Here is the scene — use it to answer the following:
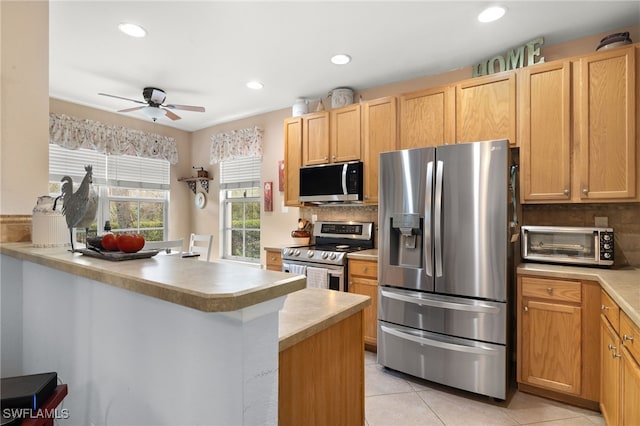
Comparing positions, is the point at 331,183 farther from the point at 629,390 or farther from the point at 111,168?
the point at 111,168

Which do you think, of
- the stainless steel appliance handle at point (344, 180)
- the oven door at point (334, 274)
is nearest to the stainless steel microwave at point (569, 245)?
the oven door at point (334, 274)

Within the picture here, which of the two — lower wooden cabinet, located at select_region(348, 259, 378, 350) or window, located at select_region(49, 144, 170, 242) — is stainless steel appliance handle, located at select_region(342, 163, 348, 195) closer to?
lower wooden cabinet, located at select_region(348, 259, 378, 350)

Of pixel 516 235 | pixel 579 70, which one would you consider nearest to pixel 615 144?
pixel 579 70

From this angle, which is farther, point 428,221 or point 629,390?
point 428,221

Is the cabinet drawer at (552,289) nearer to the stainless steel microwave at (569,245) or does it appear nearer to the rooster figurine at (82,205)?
the stainless steel microwave at (569,245)

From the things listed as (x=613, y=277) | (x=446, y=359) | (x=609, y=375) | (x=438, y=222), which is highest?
(x=438, y=222)

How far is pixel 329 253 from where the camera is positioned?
3.11 metres

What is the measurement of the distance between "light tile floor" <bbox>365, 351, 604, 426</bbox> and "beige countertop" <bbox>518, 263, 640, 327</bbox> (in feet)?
2.85

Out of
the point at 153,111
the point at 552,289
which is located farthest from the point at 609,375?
the point at 153,111

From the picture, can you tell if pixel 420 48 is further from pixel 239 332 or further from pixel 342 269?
pixel 239 332

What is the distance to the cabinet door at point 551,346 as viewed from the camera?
2.11 meters

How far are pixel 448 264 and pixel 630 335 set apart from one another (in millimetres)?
1026

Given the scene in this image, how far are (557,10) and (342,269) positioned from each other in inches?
96.4

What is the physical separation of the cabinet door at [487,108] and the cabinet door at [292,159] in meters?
1.71
